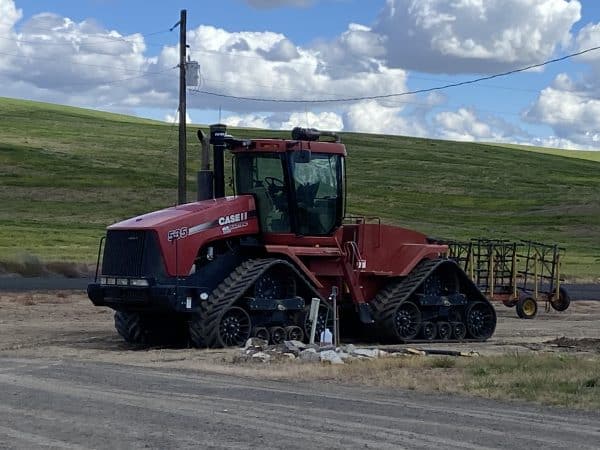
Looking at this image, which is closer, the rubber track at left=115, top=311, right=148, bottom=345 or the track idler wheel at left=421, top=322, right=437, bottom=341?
the rubber track at left=115, top=311, right=148, bottom=345

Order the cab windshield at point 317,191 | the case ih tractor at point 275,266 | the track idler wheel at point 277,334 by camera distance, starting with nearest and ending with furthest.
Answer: the case ih tractor at point 275,266 < the track idler wheel at point 277,334 < the cab windshield at point 317,191

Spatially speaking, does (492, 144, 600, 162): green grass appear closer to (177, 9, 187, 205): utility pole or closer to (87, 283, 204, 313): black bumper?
(177, 9, 187, 205): utility pole

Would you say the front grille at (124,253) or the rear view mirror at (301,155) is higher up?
the rear view mirror at (301,155)

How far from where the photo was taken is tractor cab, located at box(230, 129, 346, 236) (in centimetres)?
1989

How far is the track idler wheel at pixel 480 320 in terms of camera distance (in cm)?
2228

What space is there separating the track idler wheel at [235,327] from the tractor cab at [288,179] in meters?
1.70

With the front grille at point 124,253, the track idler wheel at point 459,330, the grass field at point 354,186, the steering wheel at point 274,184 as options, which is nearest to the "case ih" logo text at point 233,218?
the steering wheel at point 274,184

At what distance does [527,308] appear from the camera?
28484 mm

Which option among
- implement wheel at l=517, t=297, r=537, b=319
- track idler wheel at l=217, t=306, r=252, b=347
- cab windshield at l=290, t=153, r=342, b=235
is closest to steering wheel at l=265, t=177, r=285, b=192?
cab windshield at l=290, t=153, r=342, b=235

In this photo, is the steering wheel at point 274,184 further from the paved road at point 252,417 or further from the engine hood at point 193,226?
the paved road at point 252,417

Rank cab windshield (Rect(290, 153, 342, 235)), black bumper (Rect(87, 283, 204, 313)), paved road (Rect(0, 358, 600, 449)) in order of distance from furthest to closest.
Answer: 1. cab windshield (Rect(290, 153, 342, 235))
2. black bumper (Rect(87, 283, 204, 313))
3. paved road (Rect(0, 358, 600, 449))

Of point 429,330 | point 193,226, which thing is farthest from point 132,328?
point 429,330

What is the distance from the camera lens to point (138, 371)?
15.9 metres

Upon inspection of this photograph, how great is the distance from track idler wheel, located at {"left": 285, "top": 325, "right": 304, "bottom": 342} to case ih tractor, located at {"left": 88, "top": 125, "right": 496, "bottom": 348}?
22 millimetres
